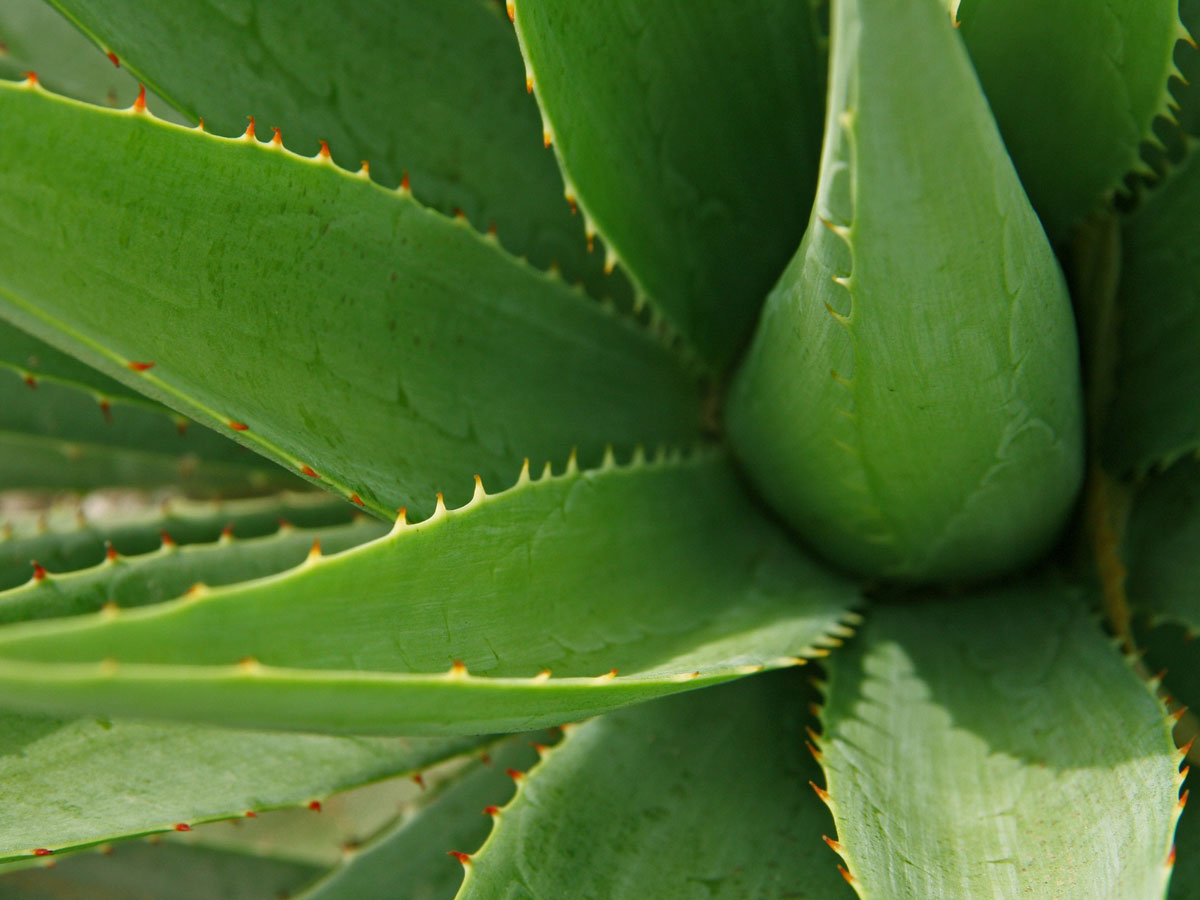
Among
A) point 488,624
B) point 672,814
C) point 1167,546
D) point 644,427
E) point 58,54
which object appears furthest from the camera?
point 58,54

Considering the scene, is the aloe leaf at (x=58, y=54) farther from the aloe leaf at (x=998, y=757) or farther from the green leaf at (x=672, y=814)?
the aloe leaf at (x=998, y=757)

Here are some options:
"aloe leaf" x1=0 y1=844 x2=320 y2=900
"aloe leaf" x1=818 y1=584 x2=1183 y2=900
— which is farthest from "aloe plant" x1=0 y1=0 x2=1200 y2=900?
"aloe leaf" x1=0 y1=844 x2=320 y2=900

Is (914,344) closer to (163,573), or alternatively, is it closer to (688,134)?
(688,134)

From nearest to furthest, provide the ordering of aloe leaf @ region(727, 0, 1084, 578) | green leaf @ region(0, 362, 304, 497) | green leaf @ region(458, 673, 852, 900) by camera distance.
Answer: aloe leaf @ region(727, 0, 1084, 578) → green leaf @ region(458, 673, 852, 900) → green leaf @ region(0, 362, 304, 497)

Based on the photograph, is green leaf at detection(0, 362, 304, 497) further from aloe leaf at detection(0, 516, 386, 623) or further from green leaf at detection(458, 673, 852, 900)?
green leaf at detection(458, 673, 852, 900)

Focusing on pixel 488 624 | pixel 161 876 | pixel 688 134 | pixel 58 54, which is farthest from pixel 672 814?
pixel 58 54
